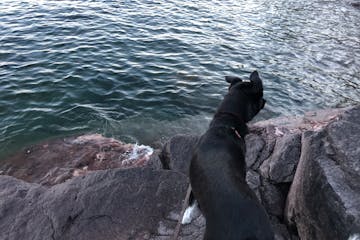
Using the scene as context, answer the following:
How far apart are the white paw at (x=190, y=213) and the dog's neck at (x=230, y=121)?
1122 millimetres

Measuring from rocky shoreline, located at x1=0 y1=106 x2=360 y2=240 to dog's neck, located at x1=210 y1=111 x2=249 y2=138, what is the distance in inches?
33.6

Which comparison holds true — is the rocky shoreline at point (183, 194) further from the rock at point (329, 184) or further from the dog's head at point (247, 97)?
the dog's head at point (247, 97)

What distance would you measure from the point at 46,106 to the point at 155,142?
316cm

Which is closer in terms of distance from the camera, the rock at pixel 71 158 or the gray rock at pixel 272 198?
the gray rock at pixel 272 198

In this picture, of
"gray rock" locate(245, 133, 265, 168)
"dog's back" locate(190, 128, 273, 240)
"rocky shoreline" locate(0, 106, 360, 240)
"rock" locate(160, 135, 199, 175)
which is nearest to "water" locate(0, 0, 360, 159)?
"rock" locate(160, 135, 199, 175)

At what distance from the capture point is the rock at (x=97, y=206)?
523 cm

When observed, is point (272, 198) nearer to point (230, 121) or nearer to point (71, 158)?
point (230, 121)

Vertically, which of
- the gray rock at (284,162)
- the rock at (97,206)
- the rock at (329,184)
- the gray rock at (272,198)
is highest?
the rock at (329,184)

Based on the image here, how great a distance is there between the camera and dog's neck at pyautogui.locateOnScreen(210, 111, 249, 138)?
5.28 meters

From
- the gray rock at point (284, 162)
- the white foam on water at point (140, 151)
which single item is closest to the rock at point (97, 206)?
the gray rock at point (284, 162)

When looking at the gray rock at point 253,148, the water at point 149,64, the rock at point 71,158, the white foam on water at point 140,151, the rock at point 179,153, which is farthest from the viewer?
the water at point 149,64

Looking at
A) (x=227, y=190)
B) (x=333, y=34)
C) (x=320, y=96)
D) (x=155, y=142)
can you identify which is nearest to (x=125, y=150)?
(x=155, y=142)

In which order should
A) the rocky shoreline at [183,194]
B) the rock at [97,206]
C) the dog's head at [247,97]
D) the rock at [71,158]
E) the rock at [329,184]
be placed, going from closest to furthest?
the rock at [329,184] < the rocky shoreline at [183,194] < the rock at [97,206] < the dog's head at [247,97] < the rock at [71,158]

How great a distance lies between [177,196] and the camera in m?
5.77
